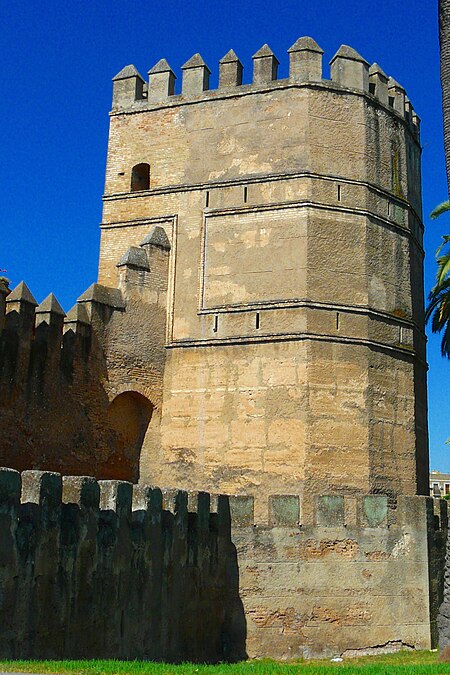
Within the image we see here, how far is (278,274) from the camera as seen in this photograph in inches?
682

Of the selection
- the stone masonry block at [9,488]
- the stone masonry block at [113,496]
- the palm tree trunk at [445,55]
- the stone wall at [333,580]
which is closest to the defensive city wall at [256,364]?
the stone wall at [333,580]

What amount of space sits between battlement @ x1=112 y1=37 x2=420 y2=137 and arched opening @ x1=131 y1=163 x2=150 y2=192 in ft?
4.27

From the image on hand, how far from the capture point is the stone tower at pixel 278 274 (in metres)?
16.7

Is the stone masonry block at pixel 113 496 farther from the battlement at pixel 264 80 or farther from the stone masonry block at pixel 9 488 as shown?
the battlement at pixel 264 80

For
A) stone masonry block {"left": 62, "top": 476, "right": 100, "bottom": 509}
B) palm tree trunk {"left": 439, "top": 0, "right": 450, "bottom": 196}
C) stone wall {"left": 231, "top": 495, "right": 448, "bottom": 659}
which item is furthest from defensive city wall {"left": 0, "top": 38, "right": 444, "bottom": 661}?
palm tree trunk {"left": 439, "top": 0, "right": 450, "bottom": 196}

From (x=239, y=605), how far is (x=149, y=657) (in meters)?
2.72

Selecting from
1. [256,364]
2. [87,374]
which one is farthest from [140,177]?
[256,364]

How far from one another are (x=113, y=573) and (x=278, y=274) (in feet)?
25.3

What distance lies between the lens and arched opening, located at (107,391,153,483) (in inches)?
684

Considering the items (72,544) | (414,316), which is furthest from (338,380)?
(72,544)

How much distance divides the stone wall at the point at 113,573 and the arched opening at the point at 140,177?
7988mm

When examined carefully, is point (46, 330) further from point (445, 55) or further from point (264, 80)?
point (445, 55)

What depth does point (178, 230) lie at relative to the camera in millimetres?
18641

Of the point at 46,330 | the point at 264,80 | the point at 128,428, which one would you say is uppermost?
the point at 264,80
